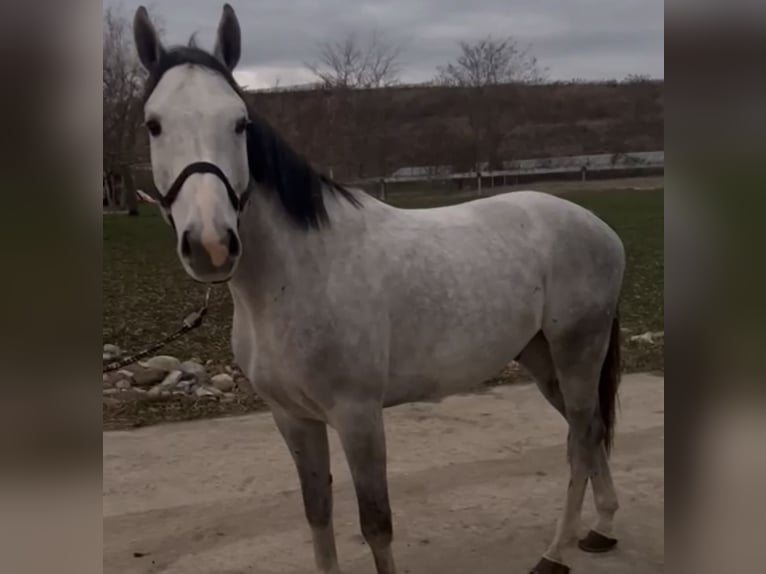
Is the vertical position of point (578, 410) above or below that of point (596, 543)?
above

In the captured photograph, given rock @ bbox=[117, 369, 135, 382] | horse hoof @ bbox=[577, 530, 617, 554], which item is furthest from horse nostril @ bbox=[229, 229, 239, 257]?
rock @ bbox=[117, 369, 135, 382]

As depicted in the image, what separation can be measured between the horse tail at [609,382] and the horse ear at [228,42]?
1354 mm

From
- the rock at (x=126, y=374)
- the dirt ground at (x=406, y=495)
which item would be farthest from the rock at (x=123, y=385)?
the dirt ground at (x=406, y=495)

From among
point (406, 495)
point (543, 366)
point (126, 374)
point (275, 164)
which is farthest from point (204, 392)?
point (275, 164)

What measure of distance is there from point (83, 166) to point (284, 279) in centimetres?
88

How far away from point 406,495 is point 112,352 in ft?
6.75

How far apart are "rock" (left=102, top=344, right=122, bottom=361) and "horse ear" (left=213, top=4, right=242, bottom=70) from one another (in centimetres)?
287

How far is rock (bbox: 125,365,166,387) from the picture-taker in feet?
13.2

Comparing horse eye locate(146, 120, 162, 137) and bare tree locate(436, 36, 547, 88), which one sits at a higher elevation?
bare tree locate(436, 36, 547, 88)

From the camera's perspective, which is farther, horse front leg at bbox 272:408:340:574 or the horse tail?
the horse tail

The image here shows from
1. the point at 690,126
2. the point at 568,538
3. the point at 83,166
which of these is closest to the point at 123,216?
the point at 568,538

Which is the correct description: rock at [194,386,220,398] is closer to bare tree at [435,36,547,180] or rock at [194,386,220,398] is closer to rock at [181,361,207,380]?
rock at [181,361,207,380]

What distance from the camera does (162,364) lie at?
4145 millimetres

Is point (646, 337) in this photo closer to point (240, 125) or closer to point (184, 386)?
point (184, 386)
